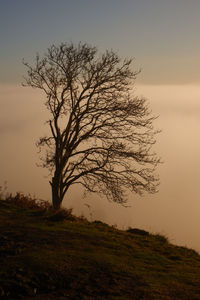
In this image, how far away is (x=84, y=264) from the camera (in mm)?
10133

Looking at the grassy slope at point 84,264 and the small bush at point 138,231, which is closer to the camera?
the grassy slope at point 84,264

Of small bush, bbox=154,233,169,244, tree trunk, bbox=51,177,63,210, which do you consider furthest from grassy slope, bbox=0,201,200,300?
tree trunk, bbox=51,177,63,210

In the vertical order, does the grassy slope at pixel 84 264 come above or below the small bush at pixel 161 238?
below

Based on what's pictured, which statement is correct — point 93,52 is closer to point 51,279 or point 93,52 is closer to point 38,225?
point 38,225

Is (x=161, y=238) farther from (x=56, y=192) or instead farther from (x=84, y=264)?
(x=56, y=192)

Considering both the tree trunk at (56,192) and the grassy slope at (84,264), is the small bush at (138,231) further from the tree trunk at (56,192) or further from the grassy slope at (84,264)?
the tree trunk at (56,192)

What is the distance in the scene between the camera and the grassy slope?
844 cm

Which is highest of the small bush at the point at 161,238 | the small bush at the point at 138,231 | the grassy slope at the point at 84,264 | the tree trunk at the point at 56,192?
the tree trunk at the point at 56,192

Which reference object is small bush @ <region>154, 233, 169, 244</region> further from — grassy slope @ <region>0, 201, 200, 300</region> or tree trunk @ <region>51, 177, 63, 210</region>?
tree trunk @ <region>51, 177, 63, 210</region>

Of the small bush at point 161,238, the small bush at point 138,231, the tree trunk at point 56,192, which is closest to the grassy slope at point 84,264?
the small bush at point 161,238

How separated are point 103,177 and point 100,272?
566 inches

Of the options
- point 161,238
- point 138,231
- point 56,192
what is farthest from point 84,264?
point 56,192

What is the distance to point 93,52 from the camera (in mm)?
24750

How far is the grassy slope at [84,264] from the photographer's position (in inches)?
332
